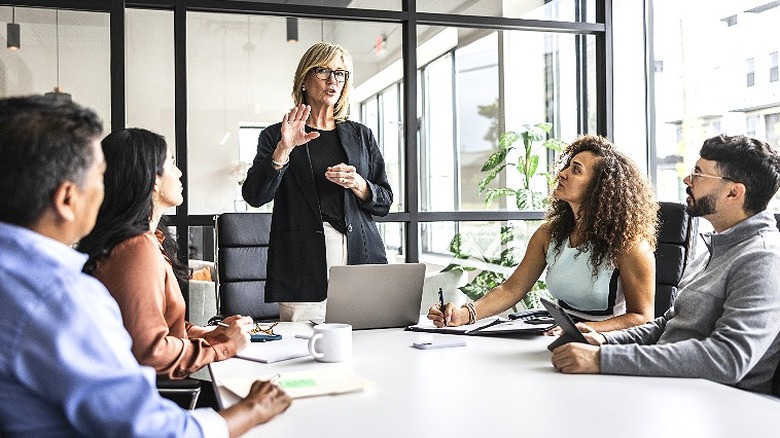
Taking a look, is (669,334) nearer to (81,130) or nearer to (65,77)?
(81,130)

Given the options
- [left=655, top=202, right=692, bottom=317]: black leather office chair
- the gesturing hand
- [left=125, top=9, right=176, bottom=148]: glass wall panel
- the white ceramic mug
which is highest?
[left=125, top=9, right=176, bottom=148]: glass wall panel

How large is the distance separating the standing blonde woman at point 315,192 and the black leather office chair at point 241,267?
0.40 m

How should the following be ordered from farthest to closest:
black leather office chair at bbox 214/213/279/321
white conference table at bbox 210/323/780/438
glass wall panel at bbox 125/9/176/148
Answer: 1. glass wall panel at bbox 125/9/176/148
2. black leather office chair at bbox 214/213/279/321
3. white conference table at bbox 210/323/780/438

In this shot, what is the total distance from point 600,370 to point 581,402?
28 centimetres

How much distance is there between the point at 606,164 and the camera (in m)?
2.69

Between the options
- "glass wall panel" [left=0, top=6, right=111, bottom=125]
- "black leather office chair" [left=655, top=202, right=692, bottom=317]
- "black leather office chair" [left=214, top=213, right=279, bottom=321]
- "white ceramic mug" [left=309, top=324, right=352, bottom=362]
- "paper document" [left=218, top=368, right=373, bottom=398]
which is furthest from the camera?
"glass wall panel" [left=0, top=6, right=111, bottom=125]

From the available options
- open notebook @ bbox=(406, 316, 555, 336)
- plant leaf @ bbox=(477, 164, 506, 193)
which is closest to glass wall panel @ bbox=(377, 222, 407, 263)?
plant leaf @ bbox=(477, 164, 506, 193)

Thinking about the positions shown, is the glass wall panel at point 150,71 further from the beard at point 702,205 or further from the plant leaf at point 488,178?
the beard at point 702,205

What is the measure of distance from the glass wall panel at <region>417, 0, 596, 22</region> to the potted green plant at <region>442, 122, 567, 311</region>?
0.67 m

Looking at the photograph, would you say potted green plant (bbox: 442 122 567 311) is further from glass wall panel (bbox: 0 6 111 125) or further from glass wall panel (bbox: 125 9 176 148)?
glass wall panel (bbox: 0 6 111 125)

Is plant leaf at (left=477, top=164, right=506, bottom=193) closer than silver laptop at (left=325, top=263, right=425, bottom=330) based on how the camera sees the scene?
No

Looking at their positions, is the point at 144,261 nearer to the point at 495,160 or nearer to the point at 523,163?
the point at 495,160

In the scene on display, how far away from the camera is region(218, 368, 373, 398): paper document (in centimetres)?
156

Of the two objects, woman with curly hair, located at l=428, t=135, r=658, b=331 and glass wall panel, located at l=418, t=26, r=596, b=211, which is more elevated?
glass wall panel, located at l=418, t=26, r=596, b=211
